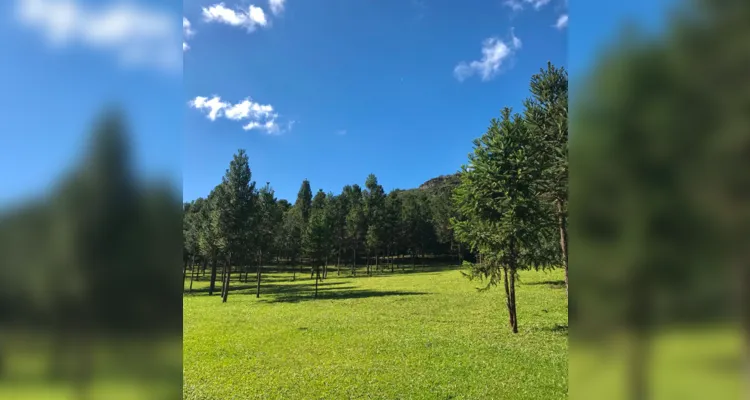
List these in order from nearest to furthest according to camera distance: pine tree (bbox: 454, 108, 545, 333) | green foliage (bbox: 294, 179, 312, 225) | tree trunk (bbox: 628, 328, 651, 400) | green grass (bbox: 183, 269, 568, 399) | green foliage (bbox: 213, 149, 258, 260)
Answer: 1. tree trunk (bbox: 628, 328, 651, 400)
2. green grass (bbox: 183, 269, 568, 399)
3. pine tree (bbox: 454, 108, 545, 333)
4. green foliage (bbox: 213, 149, 258, 260)
5. green foliage (bbox: 294, 179, 312, 225)

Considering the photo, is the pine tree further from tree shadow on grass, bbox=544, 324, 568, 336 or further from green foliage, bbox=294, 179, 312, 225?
green foliage, bbox=294, 179, 312, 225

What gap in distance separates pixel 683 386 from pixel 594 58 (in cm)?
111

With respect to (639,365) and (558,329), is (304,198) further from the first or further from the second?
(639,365)

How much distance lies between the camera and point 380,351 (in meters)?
12.1

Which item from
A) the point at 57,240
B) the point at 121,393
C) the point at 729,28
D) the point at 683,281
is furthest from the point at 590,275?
the point at 57,240

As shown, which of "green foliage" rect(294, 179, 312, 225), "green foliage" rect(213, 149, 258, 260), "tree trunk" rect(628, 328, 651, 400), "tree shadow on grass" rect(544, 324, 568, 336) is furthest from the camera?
"green foliage" rect(294, 179, 312, 225)

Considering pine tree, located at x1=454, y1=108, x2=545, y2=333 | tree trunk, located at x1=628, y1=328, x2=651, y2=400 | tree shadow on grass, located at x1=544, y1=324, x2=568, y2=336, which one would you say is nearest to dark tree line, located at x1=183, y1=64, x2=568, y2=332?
pine tree, located at x1=454, y1=108, x2=545, y2=333

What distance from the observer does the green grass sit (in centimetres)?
853

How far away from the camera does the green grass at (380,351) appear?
8531 mm

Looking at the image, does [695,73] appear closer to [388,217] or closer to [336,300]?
[336,300]

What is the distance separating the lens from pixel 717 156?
112 cm

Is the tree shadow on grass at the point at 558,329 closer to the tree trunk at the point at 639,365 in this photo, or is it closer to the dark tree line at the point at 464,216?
the dark tree line at the point at 464,216

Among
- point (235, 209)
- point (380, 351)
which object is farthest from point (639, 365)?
point (235, 209)

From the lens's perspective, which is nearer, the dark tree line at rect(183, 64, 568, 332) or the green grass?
the green grass
